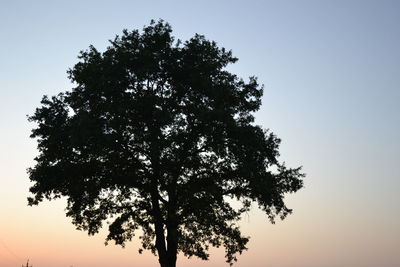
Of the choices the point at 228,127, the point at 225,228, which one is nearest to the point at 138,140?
the point at 228,127

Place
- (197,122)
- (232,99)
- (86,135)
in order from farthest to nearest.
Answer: (232,99), (197,122), (86,135)

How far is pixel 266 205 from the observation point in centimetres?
3128

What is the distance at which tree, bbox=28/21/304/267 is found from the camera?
28.5m

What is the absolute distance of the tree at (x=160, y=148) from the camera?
28.5 meters

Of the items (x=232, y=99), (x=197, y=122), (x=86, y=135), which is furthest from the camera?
(x=232, y=99)

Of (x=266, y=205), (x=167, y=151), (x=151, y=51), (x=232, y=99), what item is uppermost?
(x=151, y=51)

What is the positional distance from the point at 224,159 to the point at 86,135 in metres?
9.15

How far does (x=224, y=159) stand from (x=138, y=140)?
590cm

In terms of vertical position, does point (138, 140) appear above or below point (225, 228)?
above

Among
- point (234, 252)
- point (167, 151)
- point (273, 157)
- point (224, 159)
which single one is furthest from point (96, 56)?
point (234, 252)

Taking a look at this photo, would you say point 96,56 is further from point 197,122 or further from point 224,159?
point 224,159

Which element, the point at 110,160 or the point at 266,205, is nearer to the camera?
the point at 110,160

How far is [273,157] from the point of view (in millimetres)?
31438

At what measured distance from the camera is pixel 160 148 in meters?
27.3
